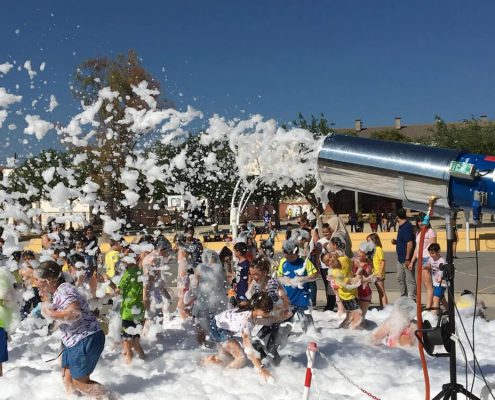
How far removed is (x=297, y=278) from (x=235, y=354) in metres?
1.65

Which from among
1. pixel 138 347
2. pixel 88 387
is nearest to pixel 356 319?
pixel 138 347

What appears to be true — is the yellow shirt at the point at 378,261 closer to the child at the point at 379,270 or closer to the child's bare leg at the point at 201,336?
the child at the point at 379,270

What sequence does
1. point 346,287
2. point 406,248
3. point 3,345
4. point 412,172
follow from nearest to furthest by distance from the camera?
point 412,172, point 3,345, point 346,287, point 406,248

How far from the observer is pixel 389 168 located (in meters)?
3.94

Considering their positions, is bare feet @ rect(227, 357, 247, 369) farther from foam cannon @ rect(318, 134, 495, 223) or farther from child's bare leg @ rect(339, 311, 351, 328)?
foam cannon @ rect(318, 134, 495, 223)

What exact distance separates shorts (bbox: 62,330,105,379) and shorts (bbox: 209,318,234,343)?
1.60m

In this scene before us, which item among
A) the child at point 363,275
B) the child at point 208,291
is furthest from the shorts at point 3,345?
the child at point 363,275

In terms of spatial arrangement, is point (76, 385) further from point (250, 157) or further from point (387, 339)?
point (250, 157)

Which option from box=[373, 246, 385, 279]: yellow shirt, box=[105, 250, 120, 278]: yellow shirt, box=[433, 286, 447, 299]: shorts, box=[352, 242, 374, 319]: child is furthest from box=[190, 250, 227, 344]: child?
box=[373, 246, 385, 279]: yellow shirt

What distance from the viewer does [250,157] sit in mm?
13234

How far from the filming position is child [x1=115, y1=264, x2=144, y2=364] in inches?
290

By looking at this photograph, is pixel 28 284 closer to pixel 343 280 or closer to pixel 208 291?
pixel 208 291

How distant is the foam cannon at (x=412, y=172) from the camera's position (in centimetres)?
370

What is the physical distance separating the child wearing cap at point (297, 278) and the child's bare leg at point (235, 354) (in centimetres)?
152
